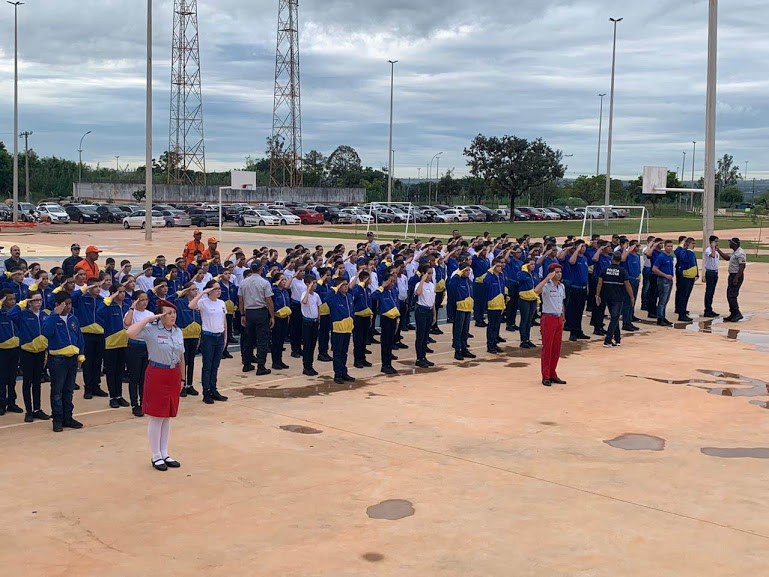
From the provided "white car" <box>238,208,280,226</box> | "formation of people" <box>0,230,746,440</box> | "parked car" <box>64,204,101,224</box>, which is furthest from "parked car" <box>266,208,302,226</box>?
"formation of people" <box>0,230,746,440</box>

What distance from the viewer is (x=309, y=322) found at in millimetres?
13414

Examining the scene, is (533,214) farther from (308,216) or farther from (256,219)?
(256,219)

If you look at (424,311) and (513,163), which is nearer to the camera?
(424,311)

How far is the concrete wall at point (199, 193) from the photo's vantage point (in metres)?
87.7

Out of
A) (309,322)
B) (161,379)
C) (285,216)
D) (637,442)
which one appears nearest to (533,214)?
(285,216)

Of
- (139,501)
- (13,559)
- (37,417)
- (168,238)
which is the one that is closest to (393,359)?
(37,417)

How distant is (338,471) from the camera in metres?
8.70

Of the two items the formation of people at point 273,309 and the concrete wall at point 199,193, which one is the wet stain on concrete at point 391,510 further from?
the concrete wall at point 199,193

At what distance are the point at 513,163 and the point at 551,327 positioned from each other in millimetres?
63611

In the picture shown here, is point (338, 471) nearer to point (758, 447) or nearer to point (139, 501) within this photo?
point (139, 501)

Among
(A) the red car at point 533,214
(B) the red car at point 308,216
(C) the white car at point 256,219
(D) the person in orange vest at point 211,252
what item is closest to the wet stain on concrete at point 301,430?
(D) the person in orange vest at point 211,252

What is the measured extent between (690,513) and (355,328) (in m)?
7.48

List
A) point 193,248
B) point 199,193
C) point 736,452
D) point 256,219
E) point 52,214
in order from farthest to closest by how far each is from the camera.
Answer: point 199,193, point 256,219, point 52,214, point 193,248, point 736,452

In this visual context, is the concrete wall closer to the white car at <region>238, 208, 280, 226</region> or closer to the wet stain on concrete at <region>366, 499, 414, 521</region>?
the white car at <region>238, 208, 280, 226</region>
